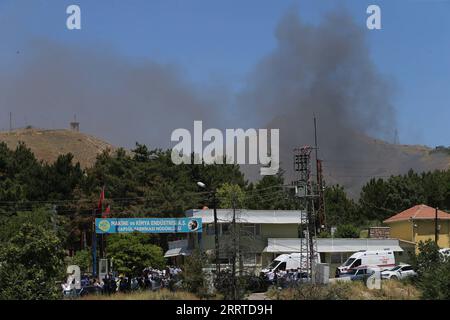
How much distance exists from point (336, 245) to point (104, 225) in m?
23.1

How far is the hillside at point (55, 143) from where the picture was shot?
174 m

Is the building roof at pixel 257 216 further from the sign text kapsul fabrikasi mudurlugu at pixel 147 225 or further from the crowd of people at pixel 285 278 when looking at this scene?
the crowd of people at pixel 285 278

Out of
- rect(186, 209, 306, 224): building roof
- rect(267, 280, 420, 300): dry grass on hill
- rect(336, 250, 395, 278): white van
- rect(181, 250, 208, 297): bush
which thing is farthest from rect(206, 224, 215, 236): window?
rect(181, 250, 208, 297): bush

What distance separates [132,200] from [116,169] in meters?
6.10

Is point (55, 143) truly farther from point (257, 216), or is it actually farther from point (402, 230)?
point (257, 216)

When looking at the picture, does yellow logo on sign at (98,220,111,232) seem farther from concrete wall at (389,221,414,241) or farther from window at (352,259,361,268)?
concrete wall at (389,221,414,241)

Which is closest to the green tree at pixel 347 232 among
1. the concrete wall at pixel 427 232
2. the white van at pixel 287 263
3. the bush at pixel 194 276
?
the concrete wall at pixel 427 232

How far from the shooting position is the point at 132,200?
82.1 metres

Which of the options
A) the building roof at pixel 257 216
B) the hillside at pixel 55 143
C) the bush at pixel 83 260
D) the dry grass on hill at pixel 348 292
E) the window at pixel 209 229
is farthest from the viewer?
the hillside at pixel 55 143

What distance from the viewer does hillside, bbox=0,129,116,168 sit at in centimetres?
17350

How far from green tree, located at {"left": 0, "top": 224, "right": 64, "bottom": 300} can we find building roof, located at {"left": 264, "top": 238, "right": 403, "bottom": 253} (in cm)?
4064

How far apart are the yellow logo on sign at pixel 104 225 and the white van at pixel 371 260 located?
1878cm

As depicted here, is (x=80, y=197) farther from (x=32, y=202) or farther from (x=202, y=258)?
(x=202, y=258)
